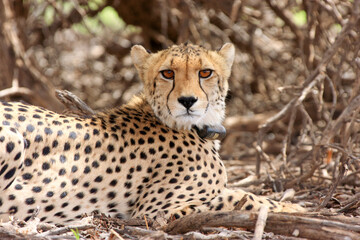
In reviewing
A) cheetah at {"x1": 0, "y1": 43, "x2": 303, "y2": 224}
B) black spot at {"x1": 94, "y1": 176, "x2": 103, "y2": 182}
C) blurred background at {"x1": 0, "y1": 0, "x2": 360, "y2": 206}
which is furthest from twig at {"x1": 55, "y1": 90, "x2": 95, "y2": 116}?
blurred background at {"x1": 0, "y1": 0, "x2": 360, "y2": 206}

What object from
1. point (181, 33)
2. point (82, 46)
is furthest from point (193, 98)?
point (82, 46)

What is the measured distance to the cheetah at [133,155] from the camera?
9.27 ft

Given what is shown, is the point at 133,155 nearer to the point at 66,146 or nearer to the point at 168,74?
the point at 66,146

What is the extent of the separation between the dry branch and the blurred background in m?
2.12

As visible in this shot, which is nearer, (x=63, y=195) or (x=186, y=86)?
(x=63, y=195)

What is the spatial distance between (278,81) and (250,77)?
37 centimetres

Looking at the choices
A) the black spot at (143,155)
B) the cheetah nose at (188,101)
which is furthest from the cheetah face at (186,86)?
the black spot at (143,155)

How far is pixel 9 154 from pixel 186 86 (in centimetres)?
114

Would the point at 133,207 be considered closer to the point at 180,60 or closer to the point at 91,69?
the point at 180,60

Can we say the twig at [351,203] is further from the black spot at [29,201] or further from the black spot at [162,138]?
the black spot at [29,201]

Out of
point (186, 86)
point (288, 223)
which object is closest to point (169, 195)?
point (186, 86)

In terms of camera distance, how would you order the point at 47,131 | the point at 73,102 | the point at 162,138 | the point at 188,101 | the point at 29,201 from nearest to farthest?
the point at 29,201 < the point at 47,131 < the point at 188,101 < the point at 162,138 < the point at 73,102

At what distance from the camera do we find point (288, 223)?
2189 mm

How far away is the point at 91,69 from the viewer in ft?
22.9
